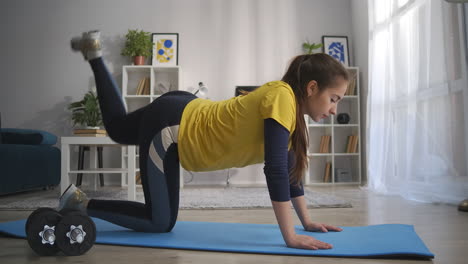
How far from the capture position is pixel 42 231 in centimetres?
121

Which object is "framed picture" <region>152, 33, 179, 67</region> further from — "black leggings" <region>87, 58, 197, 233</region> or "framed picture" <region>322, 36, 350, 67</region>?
"black leggings" <region>87, 58, 197, 233</region>

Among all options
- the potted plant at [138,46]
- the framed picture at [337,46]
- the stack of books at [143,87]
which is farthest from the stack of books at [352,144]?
the potted plant at [138,46]

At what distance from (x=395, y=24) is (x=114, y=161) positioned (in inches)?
142

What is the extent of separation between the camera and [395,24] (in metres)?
3.42

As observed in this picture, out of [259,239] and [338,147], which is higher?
[338,147]

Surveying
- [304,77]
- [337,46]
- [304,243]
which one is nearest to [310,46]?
[337,46]

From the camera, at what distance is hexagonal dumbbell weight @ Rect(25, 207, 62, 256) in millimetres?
1201

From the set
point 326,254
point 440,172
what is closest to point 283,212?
point 326,254

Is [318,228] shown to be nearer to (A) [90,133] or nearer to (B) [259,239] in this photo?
(B) [259,239]

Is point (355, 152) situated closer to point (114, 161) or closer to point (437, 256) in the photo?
point (114, 161)

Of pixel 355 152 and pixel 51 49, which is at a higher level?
pixel 51 49

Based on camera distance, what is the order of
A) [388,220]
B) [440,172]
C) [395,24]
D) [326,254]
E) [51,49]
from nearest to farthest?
[326,254]
[388,220]
[440,172]
[395,24]
[51,49]

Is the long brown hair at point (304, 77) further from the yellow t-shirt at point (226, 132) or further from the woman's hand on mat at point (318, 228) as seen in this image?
the woman's hand on mat at point (318, 228)

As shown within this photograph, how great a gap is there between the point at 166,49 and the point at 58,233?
4.05 meters
